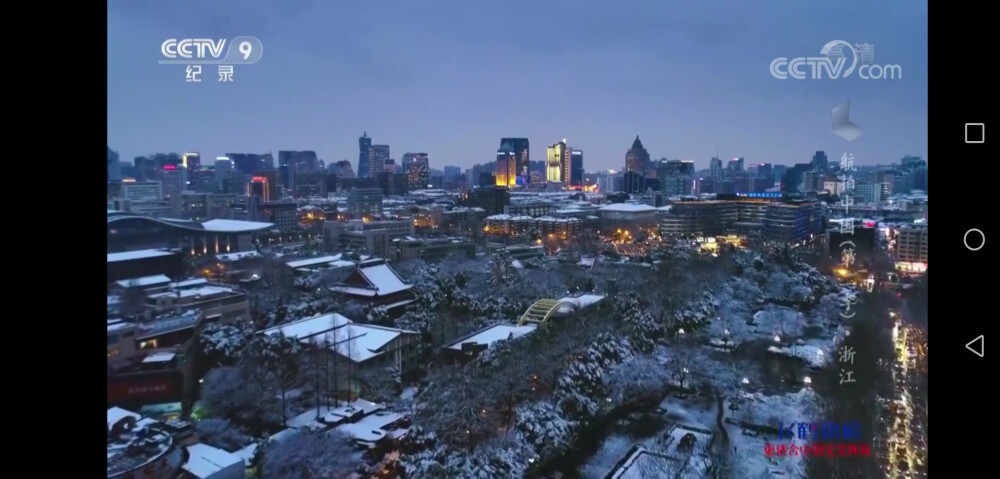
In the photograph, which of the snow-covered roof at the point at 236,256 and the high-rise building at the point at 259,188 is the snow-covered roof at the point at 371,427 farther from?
the high-rise building at the point at 259,188

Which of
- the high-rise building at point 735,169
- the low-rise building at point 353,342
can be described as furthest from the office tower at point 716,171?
the low-rise building at point 353,342

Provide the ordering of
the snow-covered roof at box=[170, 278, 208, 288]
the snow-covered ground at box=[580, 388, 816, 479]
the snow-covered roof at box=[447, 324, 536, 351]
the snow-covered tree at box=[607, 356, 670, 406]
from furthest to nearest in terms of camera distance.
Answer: the snow-covered roof at box=[447, 324, 536, 351] → the snow-covered tree at box=[607, 356, 670, 406] → the snow-covered roof at box=[170, 278, 208, 288] → the snow-covered ground at box=[580, 388, 816, 479]

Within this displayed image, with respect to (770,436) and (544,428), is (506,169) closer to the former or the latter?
(544,428)

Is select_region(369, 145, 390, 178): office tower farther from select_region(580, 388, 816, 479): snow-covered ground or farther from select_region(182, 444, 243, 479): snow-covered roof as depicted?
select_region(580, 388, 816, 479): snow-covered ground

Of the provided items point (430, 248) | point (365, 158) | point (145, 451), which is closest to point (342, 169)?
point (365, 158)

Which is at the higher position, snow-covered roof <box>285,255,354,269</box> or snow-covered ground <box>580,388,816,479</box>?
snow-covered roof <box>285,255,354,269</box>
